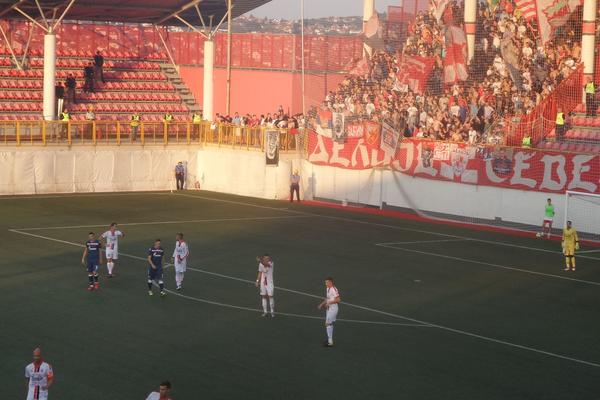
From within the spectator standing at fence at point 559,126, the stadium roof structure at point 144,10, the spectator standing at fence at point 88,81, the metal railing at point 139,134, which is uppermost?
the stadium roof structure at point 144,10

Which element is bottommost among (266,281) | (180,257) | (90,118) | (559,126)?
(266,281)

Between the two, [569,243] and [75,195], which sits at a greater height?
[75,195]

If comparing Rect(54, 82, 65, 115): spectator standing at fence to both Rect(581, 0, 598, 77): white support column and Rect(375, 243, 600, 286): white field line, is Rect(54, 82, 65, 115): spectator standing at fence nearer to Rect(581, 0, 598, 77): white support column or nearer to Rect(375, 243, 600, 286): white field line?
Rect(375, 243, 600, 286): white field line

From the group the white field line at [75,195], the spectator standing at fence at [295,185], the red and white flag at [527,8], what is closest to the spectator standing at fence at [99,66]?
the white field line at [75,195]

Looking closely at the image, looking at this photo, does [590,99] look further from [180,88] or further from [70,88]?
[70,88]

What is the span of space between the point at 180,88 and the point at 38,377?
52.0 metres

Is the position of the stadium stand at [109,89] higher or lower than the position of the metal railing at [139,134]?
higher

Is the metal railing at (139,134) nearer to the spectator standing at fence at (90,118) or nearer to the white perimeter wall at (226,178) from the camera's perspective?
the spectator standing at fence at (90,118)

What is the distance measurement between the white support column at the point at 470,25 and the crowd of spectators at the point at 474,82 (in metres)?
0.28

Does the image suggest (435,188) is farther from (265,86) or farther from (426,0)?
(265,86)

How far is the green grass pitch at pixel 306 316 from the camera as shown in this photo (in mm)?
22016

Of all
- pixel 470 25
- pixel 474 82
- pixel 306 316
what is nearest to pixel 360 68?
pixel 470 25

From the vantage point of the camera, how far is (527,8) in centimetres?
5328

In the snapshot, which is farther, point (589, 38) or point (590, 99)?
point (589, 38)
